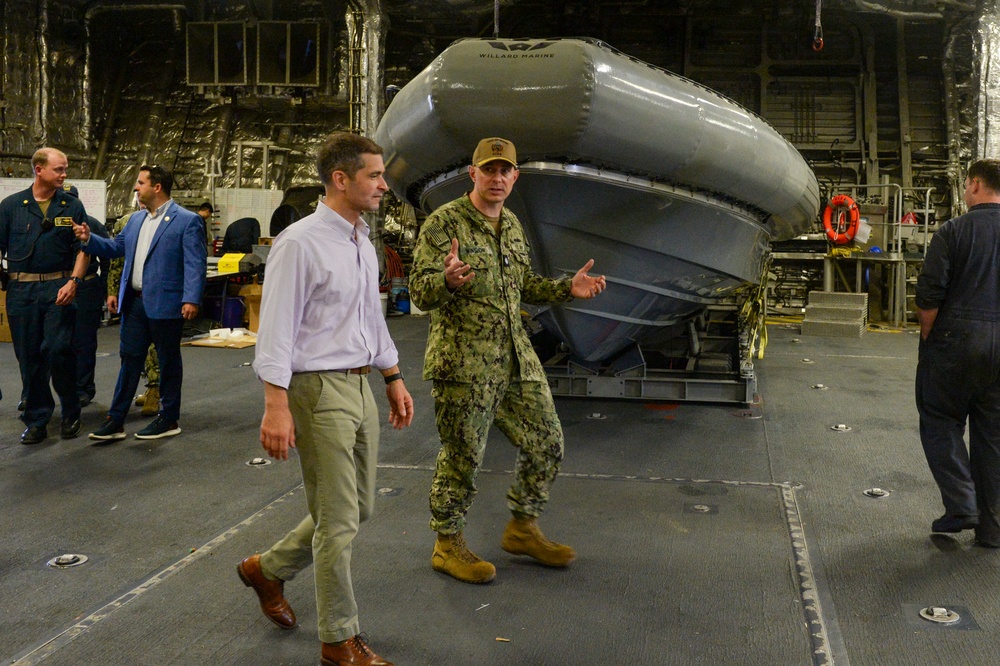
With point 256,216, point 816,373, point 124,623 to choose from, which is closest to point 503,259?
point 124,623

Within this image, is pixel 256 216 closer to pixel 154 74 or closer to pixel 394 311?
pixel 394 311

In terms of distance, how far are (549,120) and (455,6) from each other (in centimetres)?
864

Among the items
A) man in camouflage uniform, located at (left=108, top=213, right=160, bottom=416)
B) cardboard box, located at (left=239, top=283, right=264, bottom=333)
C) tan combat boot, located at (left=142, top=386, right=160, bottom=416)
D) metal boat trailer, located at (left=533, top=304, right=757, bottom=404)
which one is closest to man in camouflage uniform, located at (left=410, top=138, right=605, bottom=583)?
metal boat trailer, located at (left=533, top=304, right=757, bottom=404)

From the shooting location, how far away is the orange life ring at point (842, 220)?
10.1 m

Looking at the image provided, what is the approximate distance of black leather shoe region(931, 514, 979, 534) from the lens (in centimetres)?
295

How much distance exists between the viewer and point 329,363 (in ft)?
6.76

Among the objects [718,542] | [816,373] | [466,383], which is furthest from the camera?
[816,373]

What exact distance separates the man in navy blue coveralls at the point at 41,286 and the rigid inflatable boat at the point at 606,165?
177 cm

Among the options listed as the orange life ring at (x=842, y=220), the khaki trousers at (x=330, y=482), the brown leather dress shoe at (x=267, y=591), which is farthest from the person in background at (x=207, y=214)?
the khaki trousers at (x=330, y=482)

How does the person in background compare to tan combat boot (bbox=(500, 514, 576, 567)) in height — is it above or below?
above

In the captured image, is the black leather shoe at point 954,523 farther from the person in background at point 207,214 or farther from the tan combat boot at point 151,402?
the person in background at point 207,214

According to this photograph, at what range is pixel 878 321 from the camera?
11.1 metres

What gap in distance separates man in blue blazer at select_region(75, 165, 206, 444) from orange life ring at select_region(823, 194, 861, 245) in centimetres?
803

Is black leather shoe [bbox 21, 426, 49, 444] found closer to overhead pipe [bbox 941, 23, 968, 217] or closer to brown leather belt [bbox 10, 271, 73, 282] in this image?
brown leather belt [bbox 10, 271, 73, 282]
